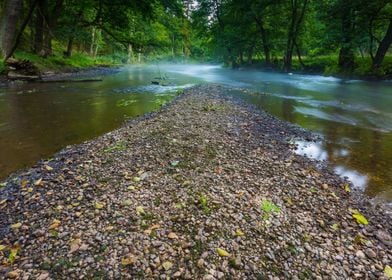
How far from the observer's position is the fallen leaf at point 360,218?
363 cm

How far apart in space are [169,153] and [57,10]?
21.8m

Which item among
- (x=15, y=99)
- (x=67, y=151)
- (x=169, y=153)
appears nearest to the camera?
(x=169, y=153)

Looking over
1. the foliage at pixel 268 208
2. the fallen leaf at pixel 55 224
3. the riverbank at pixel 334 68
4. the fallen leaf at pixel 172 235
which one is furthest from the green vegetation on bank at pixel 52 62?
the riverbank at pixel 334 68

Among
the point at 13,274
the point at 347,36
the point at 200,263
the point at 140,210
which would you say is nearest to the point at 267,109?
the point at 140,210

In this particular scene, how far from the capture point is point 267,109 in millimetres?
11188

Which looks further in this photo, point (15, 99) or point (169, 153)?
point (15, 99)

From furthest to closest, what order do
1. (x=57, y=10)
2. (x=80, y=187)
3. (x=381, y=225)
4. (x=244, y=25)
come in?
(x=244, y=25), (x=57, y=10), (x=80, y=187), (x=381, y=225)

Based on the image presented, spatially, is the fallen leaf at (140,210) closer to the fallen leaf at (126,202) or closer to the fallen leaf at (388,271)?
the fallen leaf at (126,202)

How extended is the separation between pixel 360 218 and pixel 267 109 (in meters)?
7.87

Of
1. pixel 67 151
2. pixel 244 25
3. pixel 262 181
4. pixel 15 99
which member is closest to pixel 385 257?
pixel 262 181

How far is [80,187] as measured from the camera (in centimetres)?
394

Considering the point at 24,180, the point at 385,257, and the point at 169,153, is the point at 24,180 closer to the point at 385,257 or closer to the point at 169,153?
the point at 169,153

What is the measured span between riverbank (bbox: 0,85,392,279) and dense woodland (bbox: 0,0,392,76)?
16430 millimetres

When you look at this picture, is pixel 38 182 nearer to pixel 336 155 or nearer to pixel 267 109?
pixel 336 155
